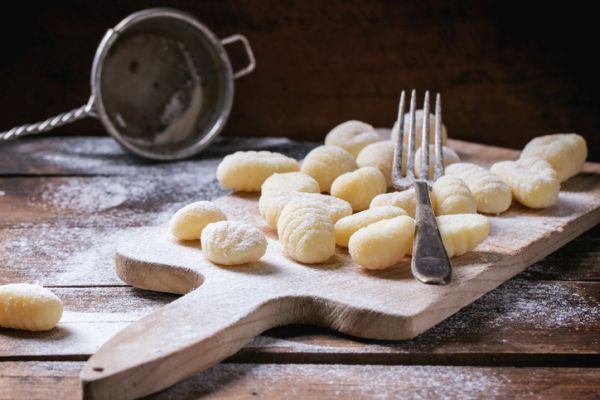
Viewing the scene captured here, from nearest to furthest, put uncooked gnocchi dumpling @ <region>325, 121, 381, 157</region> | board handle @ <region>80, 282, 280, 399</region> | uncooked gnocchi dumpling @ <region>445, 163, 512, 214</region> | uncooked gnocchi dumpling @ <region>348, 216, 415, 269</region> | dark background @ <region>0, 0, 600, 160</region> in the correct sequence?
board handle @ <region>80, 282, 280, 399</region> < uncooked gnocchi dumpling @ <region>348, 216, 415, 269</region> < uncooked gnocchi dumpling @ <region>445, 163, 512, 214</region> < uncooked gnocchi dumpling @ <region>325, 121, 381, 157</region> < dark background @ <region>0, 0, 600, 160</region>

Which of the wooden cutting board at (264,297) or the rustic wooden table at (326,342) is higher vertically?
the wooden cutting board at (264,297)

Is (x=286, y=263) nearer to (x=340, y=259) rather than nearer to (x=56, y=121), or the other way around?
(x=340, y=259)

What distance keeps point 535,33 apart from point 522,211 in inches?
31.2

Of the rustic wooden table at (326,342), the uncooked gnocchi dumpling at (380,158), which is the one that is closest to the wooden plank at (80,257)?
the rustic wooden table at (326,342)

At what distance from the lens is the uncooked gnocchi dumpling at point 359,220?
3.85ft

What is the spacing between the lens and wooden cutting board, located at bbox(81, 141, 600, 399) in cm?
87

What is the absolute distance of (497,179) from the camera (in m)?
1.34

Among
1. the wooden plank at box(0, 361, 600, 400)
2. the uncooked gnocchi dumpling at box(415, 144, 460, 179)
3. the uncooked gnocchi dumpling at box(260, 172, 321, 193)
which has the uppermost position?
the uncooked gnocchi dumpling at box(415, 144, 460, 179)

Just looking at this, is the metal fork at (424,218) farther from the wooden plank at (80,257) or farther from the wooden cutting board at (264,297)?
the wooden plank at (80,257)

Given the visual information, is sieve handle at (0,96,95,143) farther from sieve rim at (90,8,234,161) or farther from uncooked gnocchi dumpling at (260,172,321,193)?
uncooked gnocchi dumpling at (260,172,321,193)

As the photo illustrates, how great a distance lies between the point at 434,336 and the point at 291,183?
16.9 inches

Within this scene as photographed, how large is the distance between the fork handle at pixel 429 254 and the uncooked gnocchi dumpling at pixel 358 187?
0.69ft

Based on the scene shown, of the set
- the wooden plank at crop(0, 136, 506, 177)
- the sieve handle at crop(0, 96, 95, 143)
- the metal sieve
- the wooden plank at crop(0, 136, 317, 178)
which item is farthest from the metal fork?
the sieve handle at crop(0, 96, 95, 143)

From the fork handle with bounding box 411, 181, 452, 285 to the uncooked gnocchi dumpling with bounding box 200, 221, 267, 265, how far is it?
204 millimetres
